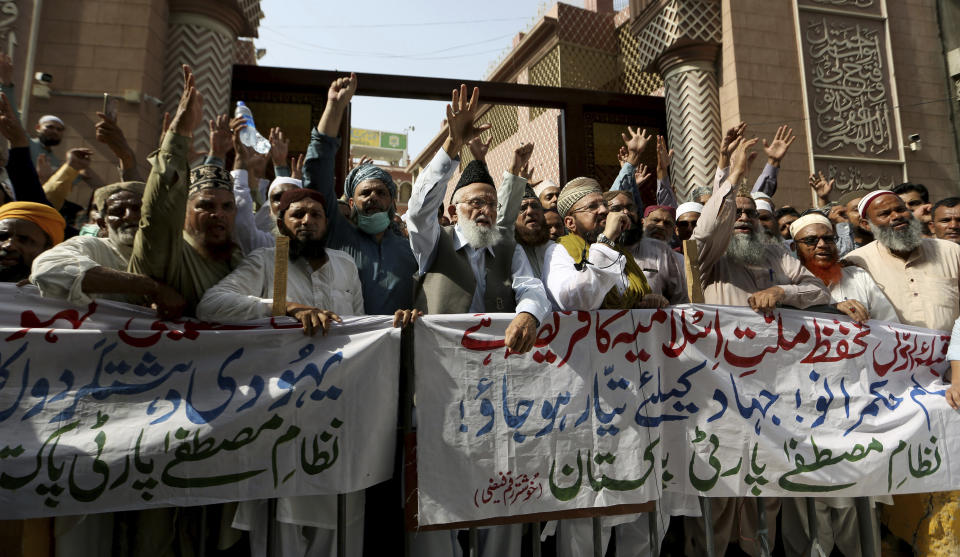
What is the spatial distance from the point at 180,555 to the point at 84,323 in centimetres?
91

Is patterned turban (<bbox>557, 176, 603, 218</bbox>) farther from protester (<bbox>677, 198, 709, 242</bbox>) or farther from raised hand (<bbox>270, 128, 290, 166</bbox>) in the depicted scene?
raised hand (<bbox>270, 128, 290, 166</bbox>)

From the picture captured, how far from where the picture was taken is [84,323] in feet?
6.54

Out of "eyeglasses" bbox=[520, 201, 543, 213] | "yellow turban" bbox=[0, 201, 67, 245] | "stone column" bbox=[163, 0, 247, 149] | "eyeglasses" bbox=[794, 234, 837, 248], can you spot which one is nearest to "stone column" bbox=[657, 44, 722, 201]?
"eyeglasses" bbox=[794, 234, 837, 248]

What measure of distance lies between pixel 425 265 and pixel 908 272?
110 inches

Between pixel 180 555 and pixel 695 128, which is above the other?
pixel 695 128

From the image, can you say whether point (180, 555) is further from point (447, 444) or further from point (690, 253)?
point (690, 253)

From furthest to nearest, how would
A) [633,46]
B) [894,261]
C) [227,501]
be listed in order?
[633,46], [894,261], [227,501]

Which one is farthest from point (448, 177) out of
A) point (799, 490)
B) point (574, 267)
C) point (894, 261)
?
point (894, 261)

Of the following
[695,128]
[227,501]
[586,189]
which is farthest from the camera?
[695,128]

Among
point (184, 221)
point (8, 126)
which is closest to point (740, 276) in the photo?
point (184, 221)

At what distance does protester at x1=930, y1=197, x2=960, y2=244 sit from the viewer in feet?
12.1

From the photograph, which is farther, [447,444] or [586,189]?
[586,189]

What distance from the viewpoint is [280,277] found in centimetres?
206

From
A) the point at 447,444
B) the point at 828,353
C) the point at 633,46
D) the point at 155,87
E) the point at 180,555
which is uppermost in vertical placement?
the point at 633,46
